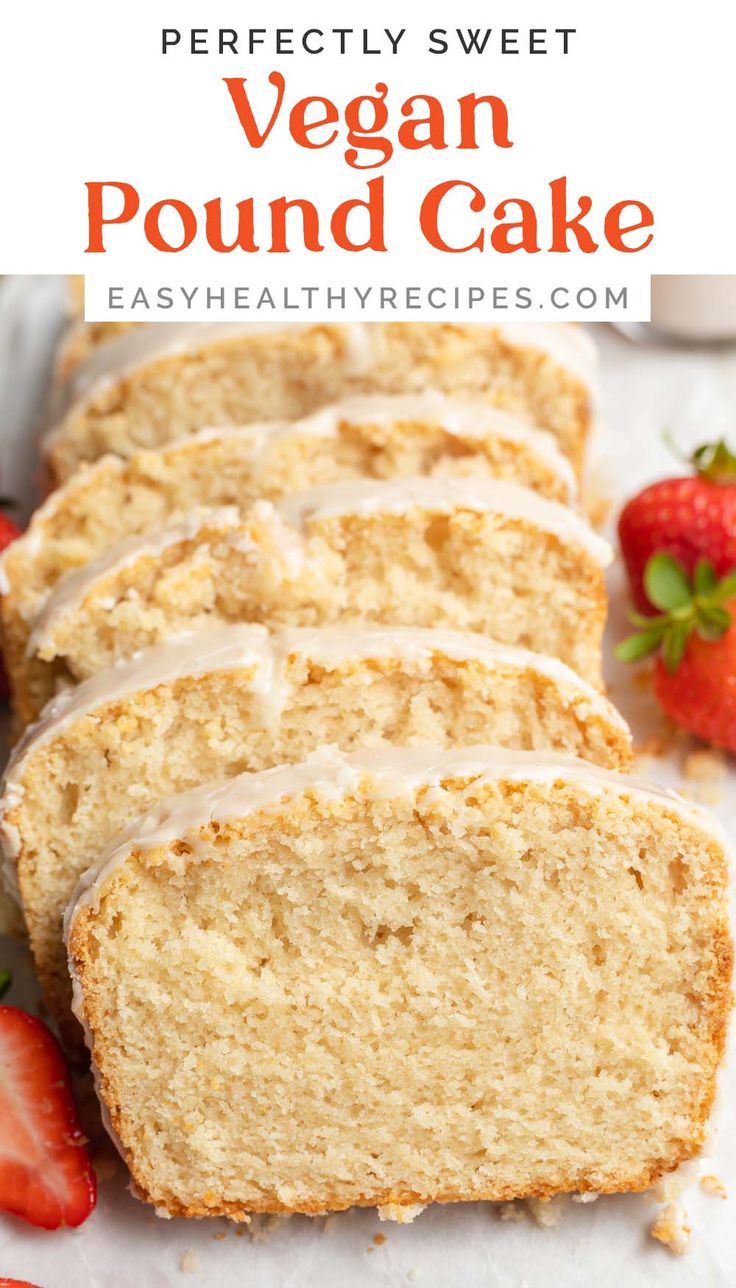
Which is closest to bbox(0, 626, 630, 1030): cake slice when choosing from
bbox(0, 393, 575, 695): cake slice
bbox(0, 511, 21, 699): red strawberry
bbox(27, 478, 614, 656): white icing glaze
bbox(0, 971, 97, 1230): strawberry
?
bbox(27, 478, 614, 656): white icing glaze

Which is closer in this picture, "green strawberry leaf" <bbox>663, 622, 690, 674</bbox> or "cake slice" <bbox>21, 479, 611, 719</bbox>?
"cake slice" <bbox>21, 479, 611, 719</bbox>

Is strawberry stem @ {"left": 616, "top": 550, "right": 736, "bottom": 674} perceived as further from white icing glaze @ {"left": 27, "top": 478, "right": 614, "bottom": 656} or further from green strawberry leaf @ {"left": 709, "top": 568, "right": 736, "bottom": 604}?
white icing glaze @ {"left": 27, "top": 478, "right": 614, "bottom": 656}

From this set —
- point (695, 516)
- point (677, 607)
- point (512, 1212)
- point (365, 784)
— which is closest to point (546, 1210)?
point (512, 1212)

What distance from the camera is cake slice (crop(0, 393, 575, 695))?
11.0ft

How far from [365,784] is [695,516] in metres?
1.63

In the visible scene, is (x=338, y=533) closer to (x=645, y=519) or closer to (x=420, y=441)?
(x=420, y=441)

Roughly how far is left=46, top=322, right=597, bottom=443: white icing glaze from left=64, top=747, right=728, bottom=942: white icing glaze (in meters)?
1.43

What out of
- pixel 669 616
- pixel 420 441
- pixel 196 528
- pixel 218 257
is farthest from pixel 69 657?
pixel 669 616

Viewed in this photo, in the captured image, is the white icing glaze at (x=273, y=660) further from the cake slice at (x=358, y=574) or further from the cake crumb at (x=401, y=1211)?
the cake crumb at (x=401, y=1211)

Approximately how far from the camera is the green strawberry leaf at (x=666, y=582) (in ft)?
11.6

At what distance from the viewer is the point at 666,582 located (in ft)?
11.6

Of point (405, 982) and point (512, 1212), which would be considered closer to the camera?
point (405, 982)

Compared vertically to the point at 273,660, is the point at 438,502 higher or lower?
higher

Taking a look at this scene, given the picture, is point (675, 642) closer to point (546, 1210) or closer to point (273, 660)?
point (273, 660)
